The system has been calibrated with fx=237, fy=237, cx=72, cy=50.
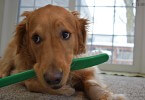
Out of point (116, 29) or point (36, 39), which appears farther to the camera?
point (116, 29)

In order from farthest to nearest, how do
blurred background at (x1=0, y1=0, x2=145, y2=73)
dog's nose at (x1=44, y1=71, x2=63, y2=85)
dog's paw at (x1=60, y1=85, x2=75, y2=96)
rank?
blurred background at (x1=0, y1=0, x2=145, y2=73) < dog's paw at (x1=60, y1=85, x2=75, y2=96) < dog's nose at (x1=44, y1=71, x2=63, y2=85)

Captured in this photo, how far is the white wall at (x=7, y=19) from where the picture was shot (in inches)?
133

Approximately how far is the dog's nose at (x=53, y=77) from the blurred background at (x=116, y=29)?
2202 millimetres

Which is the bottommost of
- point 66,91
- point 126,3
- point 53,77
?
point 66,91

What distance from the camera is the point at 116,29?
3.25 meters

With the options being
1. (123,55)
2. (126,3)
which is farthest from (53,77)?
(126,3)

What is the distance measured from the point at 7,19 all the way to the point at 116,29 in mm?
1598

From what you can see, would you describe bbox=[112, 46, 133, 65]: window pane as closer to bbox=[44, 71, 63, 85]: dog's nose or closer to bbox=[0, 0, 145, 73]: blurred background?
bbox=[0, 0, 145, 73]: blurred background

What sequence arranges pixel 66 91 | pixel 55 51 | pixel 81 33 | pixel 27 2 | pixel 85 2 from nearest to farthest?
pixel 55 51
pixel 66 91
pixel 81 33
pixel 85 2
pixel 27 2

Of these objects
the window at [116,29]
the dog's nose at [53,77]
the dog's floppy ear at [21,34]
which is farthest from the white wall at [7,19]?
the dog's nose at [53,77]

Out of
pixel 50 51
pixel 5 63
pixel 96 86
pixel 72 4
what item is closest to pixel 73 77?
pixel 96 86

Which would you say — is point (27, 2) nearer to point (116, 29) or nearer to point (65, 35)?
point (116, 29)

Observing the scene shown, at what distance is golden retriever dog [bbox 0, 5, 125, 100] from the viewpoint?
94 centimetres

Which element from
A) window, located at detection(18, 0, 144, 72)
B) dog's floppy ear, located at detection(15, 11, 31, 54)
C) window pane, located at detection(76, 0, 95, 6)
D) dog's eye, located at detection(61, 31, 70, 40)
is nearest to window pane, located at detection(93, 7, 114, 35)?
Answer: window, located at detection(18, 0, 144, 72)
